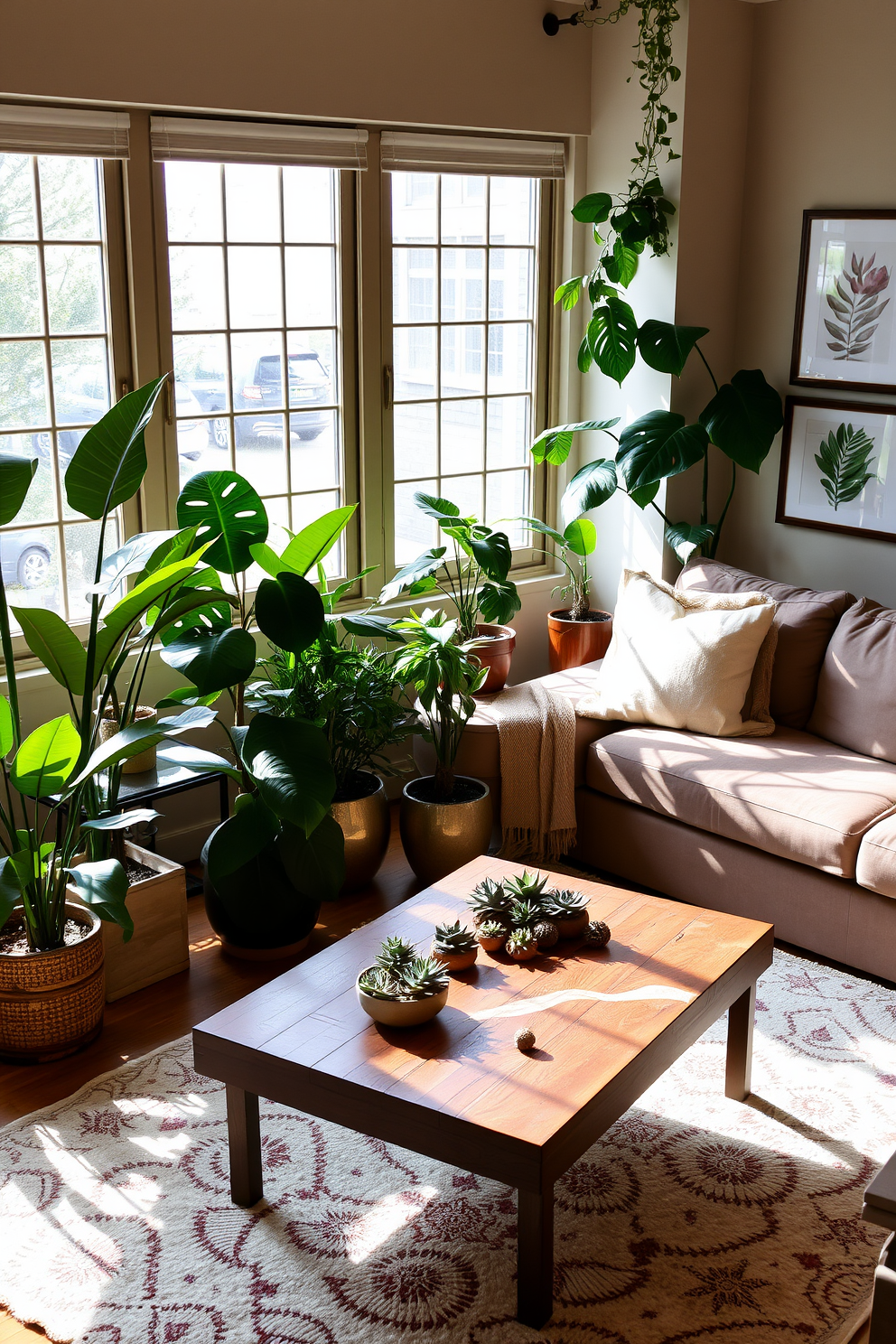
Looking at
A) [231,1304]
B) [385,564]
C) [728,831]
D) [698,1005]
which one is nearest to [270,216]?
[385,564]

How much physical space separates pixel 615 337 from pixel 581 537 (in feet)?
2.48

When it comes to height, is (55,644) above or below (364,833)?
above

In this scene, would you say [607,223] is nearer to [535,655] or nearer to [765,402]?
[765,402]

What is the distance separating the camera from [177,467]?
3.93 meters

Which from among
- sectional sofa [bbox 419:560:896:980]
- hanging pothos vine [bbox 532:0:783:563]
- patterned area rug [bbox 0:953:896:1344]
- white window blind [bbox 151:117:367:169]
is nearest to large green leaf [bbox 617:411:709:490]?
hanging pothos vine [bbox 532:0:783:563]

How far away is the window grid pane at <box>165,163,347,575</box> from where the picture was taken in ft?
12.8

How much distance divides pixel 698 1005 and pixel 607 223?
3292mm

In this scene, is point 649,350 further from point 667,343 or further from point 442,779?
point 442,779

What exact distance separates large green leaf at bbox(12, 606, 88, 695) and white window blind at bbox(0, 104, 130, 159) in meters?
1.38

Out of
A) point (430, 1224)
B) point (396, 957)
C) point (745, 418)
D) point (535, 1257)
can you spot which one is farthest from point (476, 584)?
point (535, 1257)

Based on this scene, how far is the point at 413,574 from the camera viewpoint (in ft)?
13.1

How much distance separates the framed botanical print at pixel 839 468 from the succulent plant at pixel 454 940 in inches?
100

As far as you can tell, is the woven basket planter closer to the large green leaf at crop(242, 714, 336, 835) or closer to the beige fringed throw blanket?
the large green leaf at crop(242, 714, 336, 835)

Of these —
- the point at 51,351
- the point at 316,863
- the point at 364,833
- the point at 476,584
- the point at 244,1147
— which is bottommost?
the point at 244,1147
